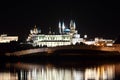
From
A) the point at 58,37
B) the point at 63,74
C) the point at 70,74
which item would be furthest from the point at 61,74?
the point at 58,37

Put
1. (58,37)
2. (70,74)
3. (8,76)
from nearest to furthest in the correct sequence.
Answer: (8,76), (70,74), (58,37)

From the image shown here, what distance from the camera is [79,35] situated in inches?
3750

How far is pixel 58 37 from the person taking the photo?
90.9 meters

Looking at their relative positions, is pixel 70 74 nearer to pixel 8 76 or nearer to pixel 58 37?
pixel 8 76

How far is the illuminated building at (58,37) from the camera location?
88.9 meters

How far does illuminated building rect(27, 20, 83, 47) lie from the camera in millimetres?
88875

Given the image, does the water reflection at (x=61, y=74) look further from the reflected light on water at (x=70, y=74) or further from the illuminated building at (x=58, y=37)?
the illuminated building at (x=58, y=37)

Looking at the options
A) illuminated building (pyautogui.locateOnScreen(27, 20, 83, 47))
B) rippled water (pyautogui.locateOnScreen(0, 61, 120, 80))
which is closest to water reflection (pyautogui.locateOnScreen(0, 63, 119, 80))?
rippled water (pyautogui.locateOnScreen(0, 61, 120, 80))

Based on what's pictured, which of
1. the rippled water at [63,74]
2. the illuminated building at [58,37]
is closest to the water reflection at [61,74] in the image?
the rippled water at [63,74]

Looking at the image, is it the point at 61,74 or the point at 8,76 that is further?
the point at 61,74

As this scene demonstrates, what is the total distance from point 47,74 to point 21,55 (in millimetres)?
21667

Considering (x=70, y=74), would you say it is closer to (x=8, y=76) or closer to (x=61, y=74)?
(x=61, y=74)

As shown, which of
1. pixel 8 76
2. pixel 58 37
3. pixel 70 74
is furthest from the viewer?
pixel 58 37

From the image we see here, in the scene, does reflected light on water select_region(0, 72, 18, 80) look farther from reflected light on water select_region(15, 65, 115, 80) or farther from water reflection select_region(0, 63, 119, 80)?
reflected light on water select_region(15, 65, 115, 80)
